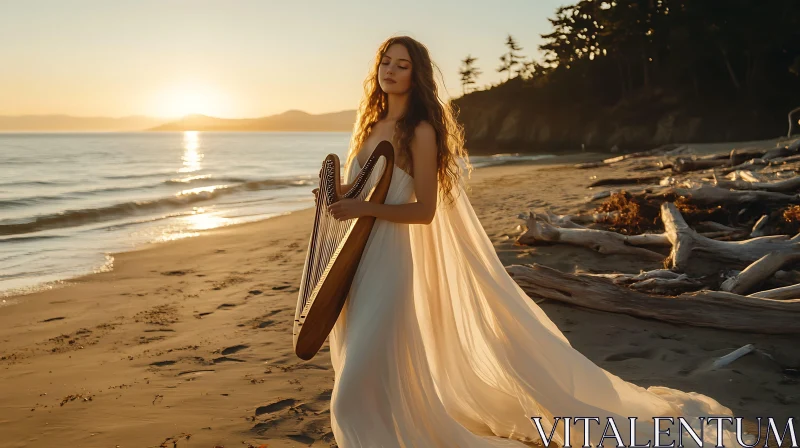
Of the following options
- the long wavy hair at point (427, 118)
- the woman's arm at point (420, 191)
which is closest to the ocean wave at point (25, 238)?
the long wavy hair at point (427, 118)

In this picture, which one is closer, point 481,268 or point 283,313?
point 481,268

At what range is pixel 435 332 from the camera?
11.4 ft

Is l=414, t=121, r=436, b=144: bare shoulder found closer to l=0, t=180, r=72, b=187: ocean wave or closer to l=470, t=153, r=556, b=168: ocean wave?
l=0, t=180, r=72, b=187: ocean wave

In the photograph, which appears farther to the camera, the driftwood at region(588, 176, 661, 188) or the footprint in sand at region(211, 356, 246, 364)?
the driftwood at region(588, 176, 661, 188)

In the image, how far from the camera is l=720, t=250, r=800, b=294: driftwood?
18.6 ft

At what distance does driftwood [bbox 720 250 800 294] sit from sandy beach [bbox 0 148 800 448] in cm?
86

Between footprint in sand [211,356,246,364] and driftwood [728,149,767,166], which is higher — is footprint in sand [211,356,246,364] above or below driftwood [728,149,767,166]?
below

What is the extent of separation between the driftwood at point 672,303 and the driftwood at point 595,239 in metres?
1.93

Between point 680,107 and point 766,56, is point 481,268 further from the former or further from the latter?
point 680,107

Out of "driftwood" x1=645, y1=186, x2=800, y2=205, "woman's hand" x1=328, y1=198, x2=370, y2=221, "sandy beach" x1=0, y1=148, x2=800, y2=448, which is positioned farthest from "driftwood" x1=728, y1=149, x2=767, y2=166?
"woman's hand" x1=328, y1=198, x2=370, y2=221

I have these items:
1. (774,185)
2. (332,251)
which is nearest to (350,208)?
(332,251)

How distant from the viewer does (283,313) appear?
6602 millimetres

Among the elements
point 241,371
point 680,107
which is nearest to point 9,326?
point 241,371

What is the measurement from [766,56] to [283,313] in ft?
149
